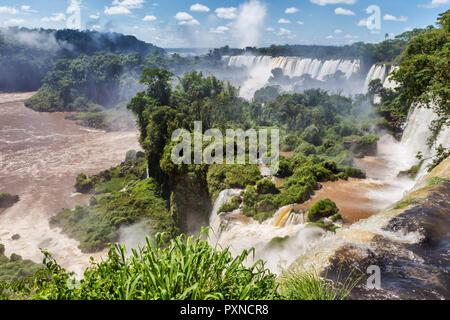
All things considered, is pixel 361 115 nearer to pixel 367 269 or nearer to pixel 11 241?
pixel 367 269

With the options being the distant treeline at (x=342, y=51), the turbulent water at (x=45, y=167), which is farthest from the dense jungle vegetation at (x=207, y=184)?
the distant treeline at (x=342, y=51)

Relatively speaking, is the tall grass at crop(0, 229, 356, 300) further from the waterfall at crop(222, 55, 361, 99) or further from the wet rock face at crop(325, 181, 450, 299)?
the waterfall at crop(222, 55, 361, 99)

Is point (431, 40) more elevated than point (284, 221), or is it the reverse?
point (431, 40)

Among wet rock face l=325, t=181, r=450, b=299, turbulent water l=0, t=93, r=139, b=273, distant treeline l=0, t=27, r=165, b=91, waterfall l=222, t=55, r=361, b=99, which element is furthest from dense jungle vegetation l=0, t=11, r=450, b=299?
distant treeline l=0, t=27, r=165, b=91

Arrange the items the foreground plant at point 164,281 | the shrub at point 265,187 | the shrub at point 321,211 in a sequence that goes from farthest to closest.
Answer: the shrub at point 265,187 → the shrub at point 321,211 → the foreground plant at point 164,281

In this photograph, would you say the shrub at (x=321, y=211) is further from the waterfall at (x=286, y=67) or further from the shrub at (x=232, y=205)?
the waterfall at (x=286, y=67)

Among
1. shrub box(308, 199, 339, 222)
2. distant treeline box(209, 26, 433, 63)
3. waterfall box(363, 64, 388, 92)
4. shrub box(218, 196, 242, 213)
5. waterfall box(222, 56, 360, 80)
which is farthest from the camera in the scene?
waterfall box(222, 56, 360, 80)
